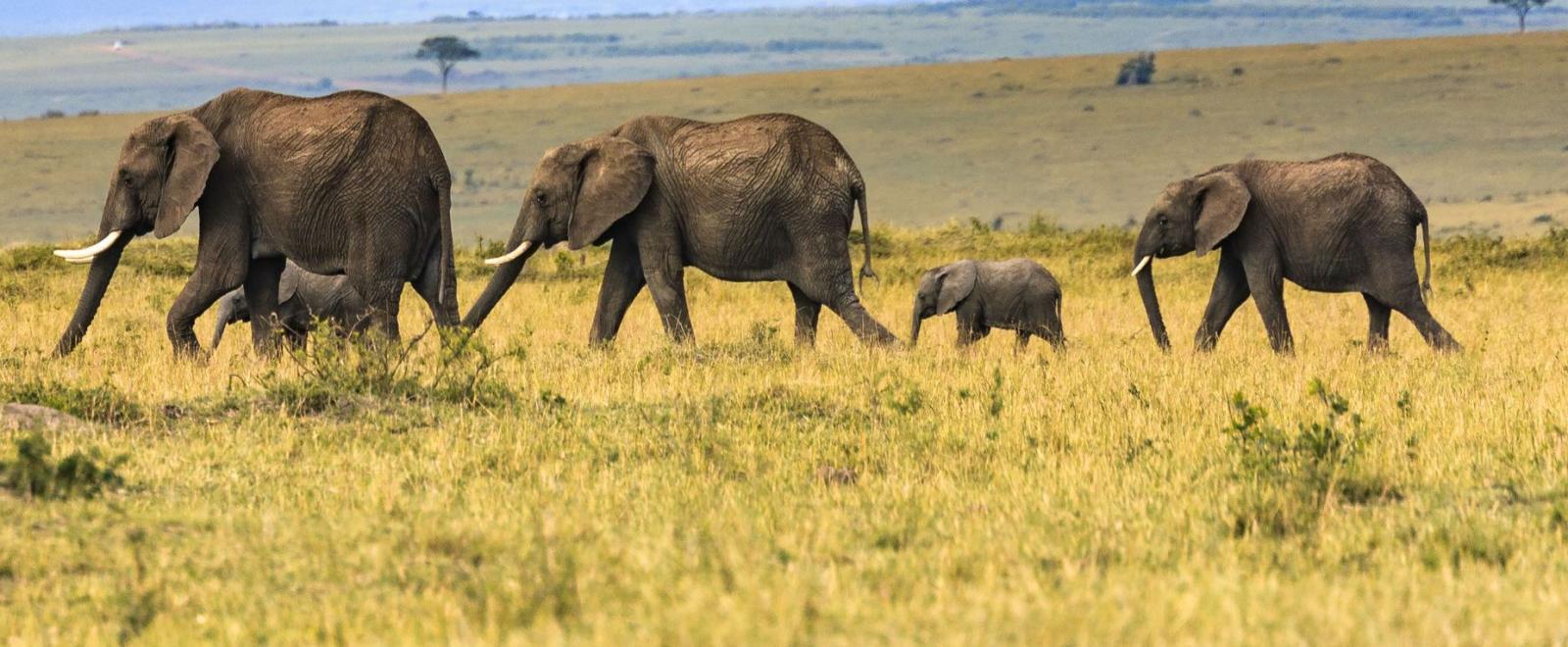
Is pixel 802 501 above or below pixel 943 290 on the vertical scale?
above

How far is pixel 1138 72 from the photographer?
304ft

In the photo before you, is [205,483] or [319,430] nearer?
[205,483]

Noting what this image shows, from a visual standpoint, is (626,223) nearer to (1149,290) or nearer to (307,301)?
(307,301)

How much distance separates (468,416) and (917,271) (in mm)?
13361

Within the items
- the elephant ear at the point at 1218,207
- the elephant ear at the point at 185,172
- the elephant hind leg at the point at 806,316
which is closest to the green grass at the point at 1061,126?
the elephant ear at the point at 1218,207

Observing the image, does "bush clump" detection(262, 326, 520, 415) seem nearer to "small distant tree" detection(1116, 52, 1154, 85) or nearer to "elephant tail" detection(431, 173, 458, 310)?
"elephant tail" detection(431, 173, 458, 310)

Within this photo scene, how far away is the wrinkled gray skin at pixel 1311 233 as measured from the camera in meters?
15.3

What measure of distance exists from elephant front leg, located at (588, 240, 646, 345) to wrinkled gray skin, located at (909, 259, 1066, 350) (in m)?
2.41

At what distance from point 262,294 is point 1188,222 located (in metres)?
7.00

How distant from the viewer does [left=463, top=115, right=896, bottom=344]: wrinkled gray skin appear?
14992 millimetres

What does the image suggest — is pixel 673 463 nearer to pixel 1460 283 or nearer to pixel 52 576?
pixel 52 576

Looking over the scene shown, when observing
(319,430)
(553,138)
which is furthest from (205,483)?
(553,138)

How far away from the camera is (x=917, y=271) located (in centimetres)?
2362

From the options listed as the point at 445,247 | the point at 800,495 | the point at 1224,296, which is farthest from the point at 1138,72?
the point at 800,495
